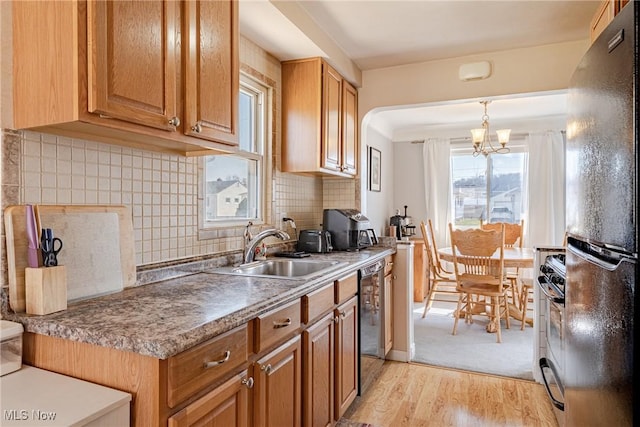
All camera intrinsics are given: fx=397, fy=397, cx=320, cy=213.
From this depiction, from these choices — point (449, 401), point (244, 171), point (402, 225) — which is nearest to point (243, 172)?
point (244, 171)

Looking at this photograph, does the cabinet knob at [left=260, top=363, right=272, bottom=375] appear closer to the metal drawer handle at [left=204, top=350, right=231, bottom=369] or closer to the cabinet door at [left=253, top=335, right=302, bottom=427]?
the cabinet door at [left=253, top=335, right=302, bottom=427]

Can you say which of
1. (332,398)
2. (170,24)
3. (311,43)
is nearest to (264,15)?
(311,43)

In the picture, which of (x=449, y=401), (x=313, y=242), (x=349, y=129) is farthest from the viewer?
(x=349, y=129)

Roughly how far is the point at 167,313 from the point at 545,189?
5275 mm

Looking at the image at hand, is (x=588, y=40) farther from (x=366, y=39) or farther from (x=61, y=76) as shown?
(x=61, y=76)

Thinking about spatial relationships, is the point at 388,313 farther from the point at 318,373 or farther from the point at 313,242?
the point at 318,373

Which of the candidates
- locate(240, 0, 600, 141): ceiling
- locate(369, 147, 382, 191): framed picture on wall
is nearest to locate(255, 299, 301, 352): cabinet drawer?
locate(240, 0, 600, 141): ceiling

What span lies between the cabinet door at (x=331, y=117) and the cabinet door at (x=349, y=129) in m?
0.08

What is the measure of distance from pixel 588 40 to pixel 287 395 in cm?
295

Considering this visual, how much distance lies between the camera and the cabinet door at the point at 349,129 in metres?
3.14

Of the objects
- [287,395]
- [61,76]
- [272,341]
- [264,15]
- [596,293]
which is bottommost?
[287,395]

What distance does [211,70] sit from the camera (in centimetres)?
159

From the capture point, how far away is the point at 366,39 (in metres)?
2.78

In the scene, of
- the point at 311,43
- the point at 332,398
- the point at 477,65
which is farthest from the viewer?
the point at 477,65
